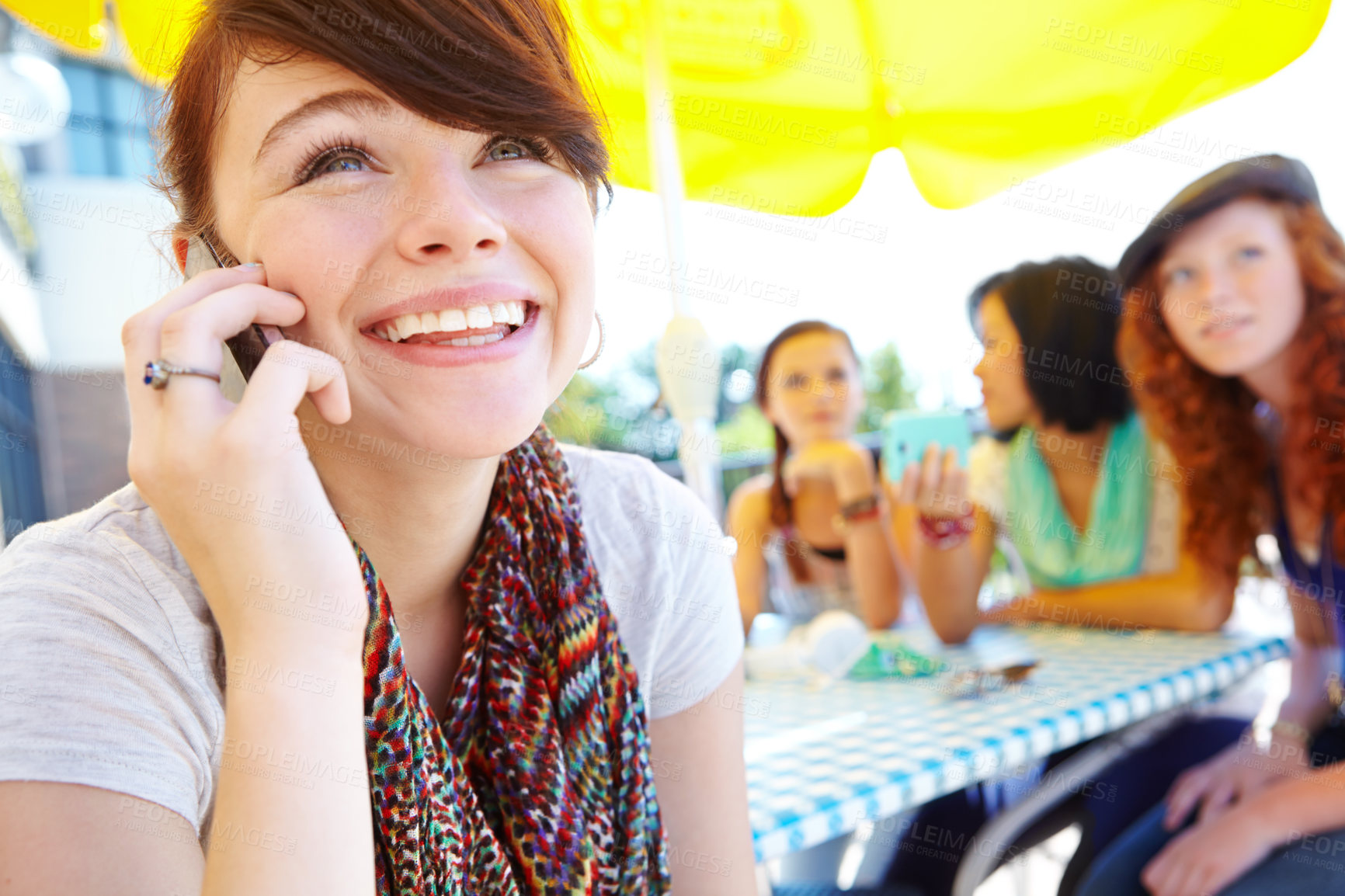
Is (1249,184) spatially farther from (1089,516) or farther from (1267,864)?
(1267,864)

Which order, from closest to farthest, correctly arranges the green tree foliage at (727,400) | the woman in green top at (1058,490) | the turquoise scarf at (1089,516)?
the woman in green top at (1058,490) → the turquoise scarf at (1089,516) → the green tree foliage at (727,400)

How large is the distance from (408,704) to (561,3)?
105cm

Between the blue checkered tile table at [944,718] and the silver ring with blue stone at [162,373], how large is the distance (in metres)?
1.20

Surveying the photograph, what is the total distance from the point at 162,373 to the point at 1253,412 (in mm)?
2915

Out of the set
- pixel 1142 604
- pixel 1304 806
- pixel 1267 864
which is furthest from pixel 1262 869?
pixel 1142 604

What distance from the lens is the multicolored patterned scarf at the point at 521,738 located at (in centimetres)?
112

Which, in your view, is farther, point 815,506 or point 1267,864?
point 815,506

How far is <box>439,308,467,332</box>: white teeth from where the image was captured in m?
1.13

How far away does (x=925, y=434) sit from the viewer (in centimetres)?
292

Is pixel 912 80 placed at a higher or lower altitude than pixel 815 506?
higher

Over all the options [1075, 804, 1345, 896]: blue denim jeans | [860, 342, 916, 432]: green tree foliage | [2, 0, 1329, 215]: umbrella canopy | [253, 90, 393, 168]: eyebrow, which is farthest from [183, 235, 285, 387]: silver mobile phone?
[860, 342, 916, 432]: green tree foliage

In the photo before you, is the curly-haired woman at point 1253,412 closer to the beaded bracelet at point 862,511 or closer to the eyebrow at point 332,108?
the beaded bracelet at point 862,511

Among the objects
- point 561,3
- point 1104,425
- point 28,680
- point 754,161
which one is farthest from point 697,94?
point 28,680

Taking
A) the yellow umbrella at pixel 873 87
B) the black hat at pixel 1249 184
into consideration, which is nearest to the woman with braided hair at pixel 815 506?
the yellow umbrella at pixel 873 87
